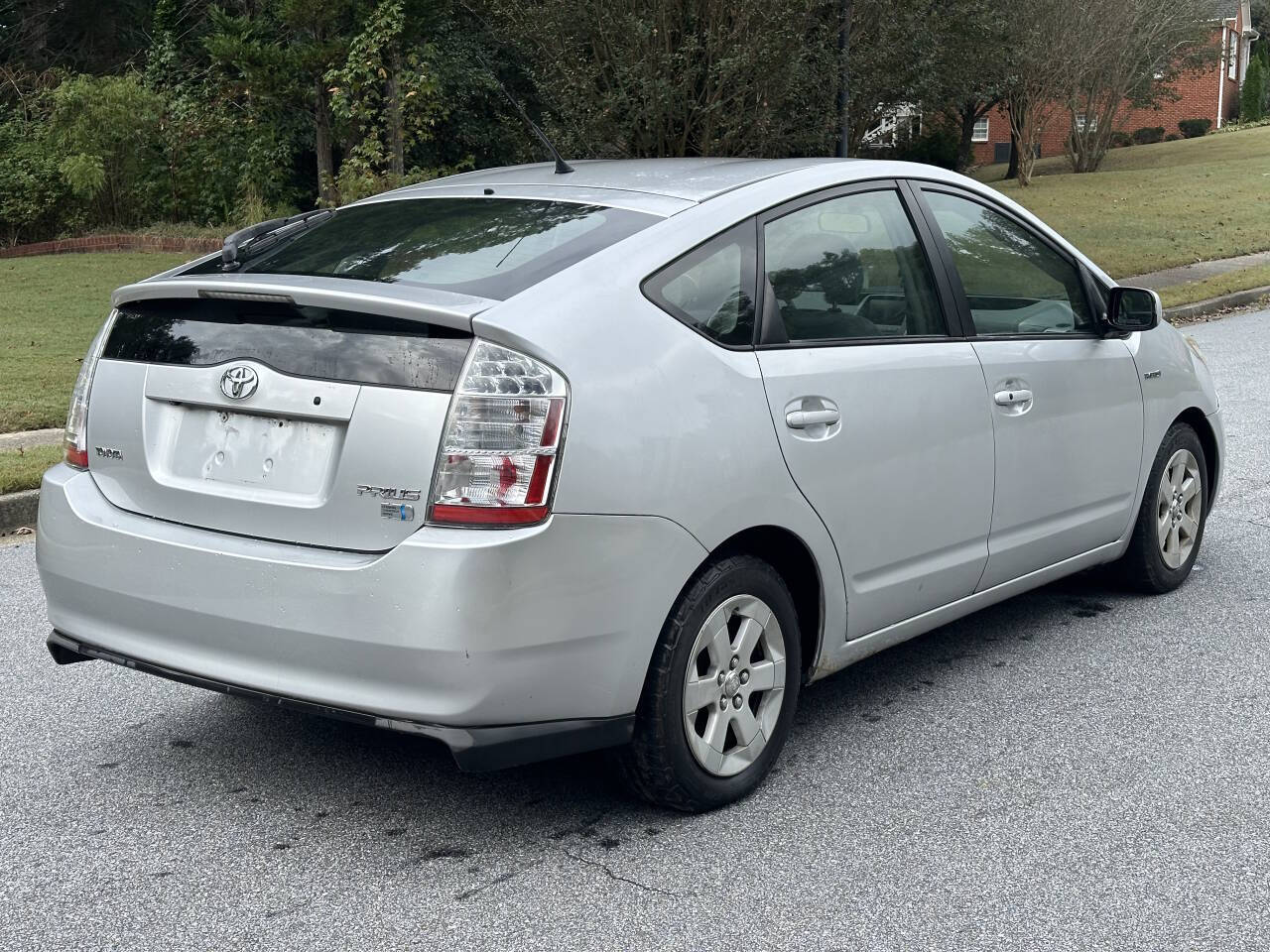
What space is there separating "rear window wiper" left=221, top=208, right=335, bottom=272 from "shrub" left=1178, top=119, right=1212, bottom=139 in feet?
199

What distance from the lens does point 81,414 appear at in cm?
400

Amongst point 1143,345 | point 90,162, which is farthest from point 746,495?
point 90,162

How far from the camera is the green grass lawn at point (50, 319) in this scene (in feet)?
33.2

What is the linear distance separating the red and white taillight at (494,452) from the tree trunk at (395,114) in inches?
663

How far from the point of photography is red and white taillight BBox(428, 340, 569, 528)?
3.32 meters

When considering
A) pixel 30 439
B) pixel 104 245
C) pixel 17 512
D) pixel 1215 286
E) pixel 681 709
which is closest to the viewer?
pixel 681 709

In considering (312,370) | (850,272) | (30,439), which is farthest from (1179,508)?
(30,439)

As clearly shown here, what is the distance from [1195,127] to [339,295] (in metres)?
62.1

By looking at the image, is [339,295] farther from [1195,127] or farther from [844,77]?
[1195,127]

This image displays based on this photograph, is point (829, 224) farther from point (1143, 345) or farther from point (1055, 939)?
point (1055, 939)

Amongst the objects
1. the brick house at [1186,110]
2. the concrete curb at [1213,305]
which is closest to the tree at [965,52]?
the concrete curb at [1213,305]

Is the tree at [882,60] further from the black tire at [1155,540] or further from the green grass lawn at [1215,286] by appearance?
the black tire at [1155,540]

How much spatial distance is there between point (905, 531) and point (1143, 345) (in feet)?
5.66

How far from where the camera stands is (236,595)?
11.6ft
